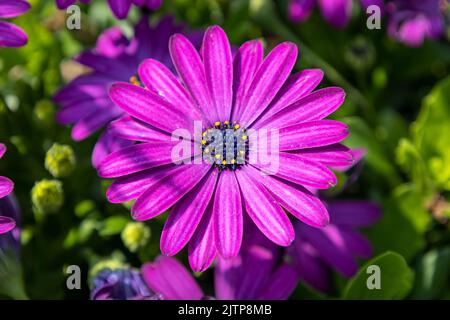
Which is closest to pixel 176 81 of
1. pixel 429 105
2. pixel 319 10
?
pixel 429 105

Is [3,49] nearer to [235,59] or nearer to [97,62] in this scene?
[97,62]

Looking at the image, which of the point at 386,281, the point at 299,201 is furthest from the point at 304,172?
the point at 386,281

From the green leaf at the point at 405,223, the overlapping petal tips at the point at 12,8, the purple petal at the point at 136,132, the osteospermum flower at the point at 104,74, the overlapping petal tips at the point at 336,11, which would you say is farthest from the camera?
the overlapping petal tips at the point at 336,11

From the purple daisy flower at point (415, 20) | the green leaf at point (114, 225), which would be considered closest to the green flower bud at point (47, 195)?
the green leaf at point (114, 225)

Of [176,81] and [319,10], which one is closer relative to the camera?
[176,81]

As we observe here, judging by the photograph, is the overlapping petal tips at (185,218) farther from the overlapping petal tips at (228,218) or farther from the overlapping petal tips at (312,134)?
the overlapping petal tips at (312,134)

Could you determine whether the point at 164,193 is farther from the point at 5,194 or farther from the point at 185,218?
the point at 5,194
